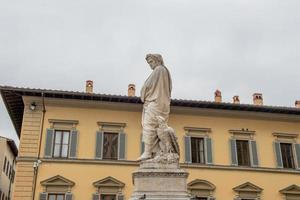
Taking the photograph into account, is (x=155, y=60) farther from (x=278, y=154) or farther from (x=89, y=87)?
(x=278, y=154)

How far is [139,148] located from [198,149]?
3.69 m

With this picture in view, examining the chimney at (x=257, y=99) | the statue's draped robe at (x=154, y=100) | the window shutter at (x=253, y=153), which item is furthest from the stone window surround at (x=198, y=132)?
the statue's draped robe at (x=154, y=100)

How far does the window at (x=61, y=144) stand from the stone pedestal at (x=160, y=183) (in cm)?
1676

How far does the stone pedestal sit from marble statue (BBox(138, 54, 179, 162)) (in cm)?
30

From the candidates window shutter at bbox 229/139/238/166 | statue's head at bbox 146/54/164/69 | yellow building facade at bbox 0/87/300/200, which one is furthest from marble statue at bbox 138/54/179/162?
window shutter at bbox 229/139/238/166

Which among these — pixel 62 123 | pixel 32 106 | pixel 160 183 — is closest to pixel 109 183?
pixel 62 123

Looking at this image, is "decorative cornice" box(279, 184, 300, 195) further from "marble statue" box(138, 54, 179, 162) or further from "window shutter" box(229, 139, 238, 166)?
"marble statue" box(138, 54, 179, 162)

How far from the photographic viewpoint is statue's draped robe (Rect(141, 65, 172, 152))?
29.1ft

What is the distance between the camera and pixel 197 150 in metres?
25.7

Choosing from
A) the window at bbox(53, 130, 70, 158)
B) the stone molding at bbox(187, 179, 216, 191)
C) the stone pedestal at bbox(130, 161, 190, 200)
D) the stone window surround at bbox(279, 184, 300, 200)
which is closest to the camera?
the stone pedestal at bbox(130, 161, 190, 200)

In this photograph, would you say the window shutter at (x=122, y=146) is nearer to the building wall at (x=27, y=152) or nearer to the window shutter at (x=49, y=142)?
the window shutter at (x=49, y=142)

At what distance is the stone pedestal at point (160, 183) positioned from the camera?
7973mm

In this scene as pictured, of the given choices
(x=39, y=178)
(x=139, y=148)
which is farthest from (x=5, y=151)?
(x=139, y=148)

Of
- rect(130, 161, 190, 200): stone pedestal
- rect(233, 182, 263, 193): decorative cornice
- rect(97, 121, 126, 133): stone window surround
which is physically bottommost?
rect(130, 161, 190, 200): stone pedestal
